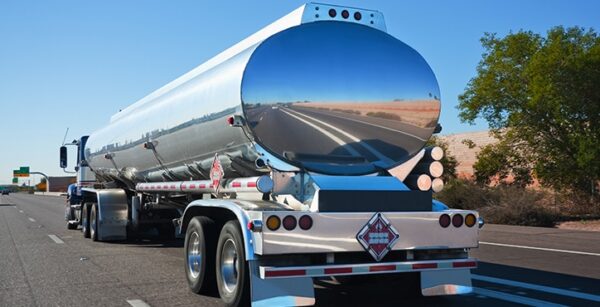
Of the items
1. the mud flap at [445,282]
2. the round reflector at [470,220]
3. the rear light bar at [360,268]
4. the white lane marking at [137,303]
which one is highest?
the round reflector at [470,220]

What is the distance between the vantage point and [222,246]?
724 centimetres

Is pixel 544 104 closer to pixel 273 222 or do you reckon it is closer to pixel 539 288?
pixel 539 288

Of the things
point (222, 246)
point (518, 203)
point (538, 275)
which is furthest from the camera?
point (518, 203)

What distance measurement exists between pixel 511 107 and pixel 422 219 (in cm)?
1670

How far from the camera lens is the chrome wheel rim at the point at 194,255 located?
26.6 feet

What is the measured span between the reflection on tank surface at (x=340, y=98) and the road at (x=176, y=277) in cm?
178

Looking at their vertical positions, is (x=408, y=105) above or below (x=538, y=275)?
above

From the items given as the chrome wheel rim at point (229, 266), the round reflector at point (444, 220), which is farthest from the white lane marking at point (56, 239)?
the round reflector at point (444, 220)

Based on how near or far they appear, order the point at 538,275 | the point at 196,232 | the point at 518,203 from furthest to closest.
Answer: the point at 518,203
the point at 538,275
the point at 196,232

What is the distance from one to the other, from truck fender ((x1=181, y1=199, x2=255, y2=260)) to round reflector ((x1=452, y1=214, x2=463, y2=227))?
219 centimetres

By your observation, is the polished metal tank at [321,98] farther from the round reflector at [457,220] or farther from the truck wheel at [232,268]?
the round reflector at [457,220]

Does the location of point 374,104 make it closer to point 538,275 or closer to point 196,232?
point 196,232

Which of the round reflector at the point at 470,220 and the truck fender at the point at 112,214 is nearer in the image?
the round reflector at the point at 470,220

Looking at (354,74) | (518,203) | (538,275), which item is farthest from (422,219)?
(518,203)
